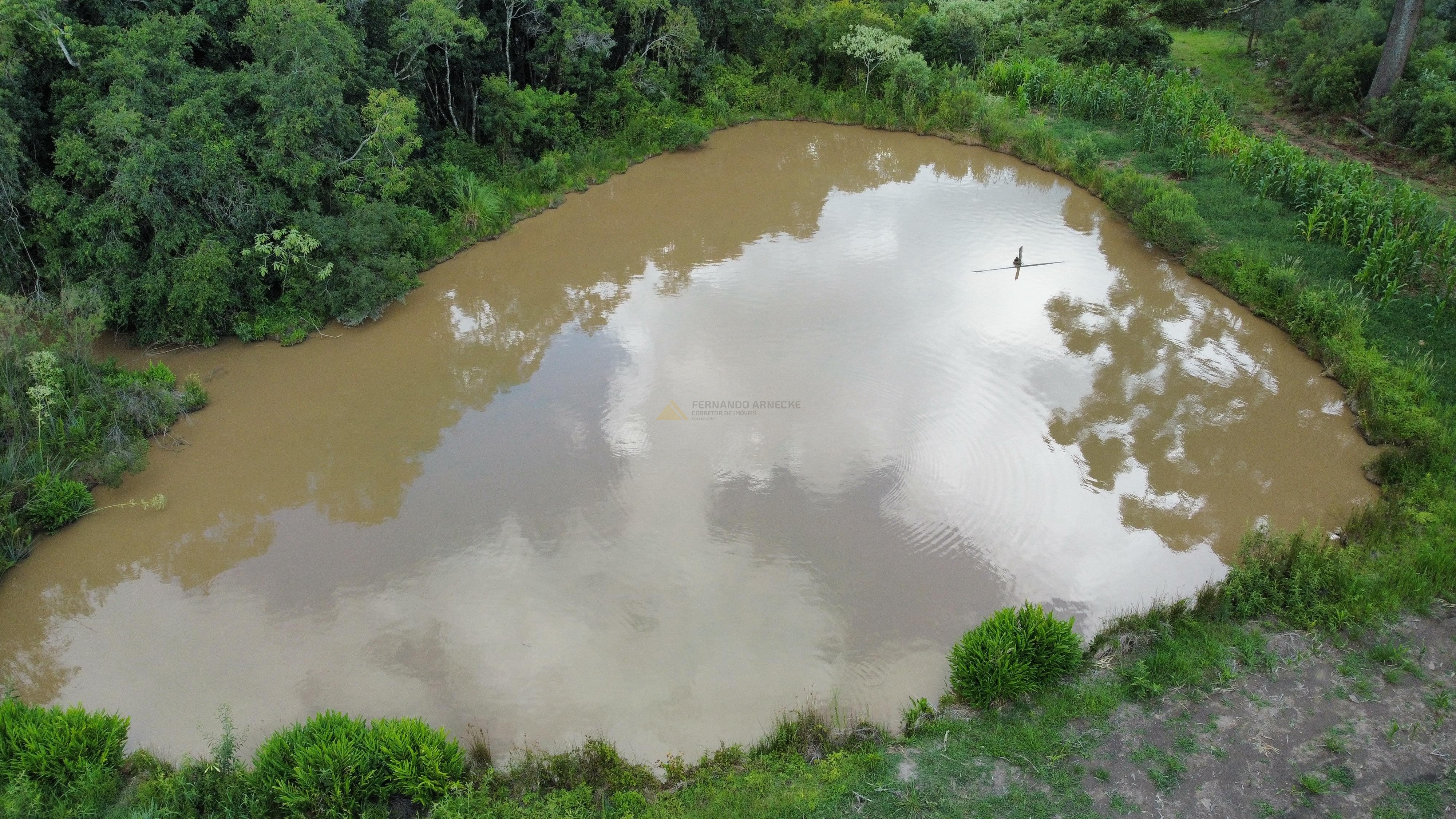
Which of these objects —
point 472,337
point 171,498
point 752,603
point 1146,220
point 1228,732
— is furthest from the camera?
point 1146,220

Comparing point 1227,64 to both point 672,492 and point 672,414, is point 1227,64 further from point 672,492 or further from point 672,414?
point 672,492

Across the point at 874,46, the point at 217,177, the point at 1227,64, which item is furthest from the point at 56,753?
the point at 1227,64

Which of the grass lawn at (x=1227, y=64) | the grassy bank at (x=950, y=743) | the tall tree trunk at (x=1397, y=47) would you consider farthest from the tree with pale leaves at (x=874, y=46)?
the grassy bank at (x=950, y=743)

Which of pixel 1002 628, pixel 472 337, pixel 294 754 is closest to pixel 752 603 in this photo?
pixel 1002 628

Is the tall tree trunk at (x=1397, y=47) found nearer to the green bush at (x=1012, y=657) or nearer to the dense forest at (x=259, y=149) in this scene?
the dense forest at (x=259, y=149)

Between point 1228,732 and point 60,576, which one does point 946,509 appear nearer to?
point 1228,732

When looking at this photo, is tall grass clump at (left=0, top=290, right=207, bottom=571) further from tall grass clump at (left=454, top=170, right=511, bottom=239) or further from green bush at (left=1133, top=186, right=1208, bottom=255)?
green bush at (left=1133, top=186, right=1208, bottom=255)
